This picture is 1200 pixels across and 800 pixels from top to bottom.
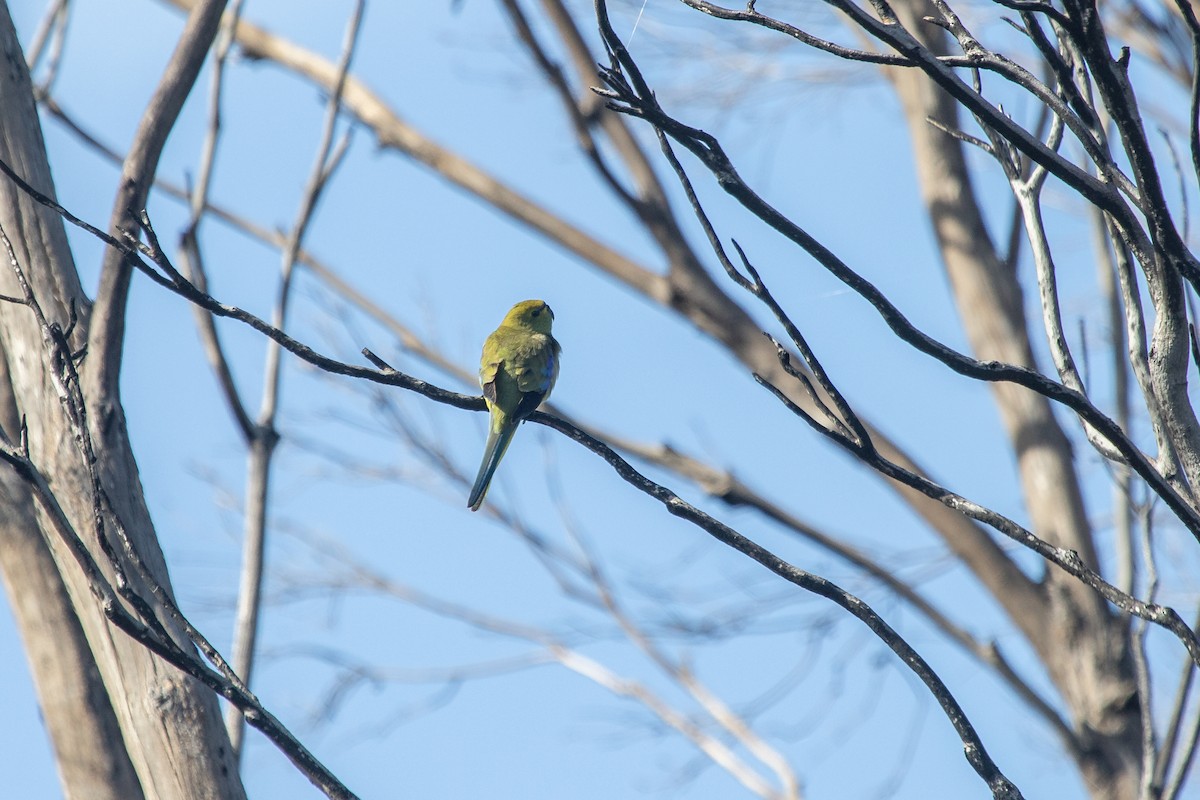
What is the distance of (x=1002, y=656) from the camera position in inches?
184

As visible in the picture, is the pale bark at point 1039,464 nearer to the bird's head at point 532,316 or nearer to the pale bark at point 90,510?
the bird's head at point 532,316

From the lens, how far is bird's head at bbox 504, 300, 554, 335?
5.36 meters

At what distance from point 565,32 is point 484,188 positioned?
2.69ft

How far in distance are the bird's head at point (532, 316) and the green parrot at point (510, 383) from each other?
0.43 metres

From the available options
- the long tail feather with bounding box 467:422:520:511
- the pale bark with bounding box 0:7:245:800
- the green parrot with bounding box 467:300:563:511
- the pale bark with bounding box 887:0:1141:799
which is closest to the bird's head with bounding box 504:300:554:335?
the green parrot with bounding box 467:300:563:511

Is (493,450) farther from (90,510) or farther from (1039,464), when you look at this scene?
(1039,464)

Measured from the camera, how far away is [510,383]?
4.30m

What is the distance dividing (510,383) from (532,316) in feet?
3.69

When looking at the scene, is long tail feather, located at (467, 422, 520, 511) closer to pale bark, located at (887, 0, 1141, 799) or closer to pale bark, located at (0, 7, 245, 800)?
pale bark, located at (0, 7, 245, 800)

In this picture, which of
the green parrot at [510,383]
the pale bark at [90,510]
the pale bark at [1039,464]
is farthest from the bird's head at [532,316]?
the pale bark at [90,510]

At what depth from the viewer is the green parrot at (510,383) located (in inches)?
164

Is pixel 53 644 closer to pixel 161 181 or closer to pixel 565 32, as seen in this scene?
pixel 161 181

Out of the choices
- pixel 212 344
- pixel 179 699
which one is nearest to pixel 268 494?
pixel 212 344

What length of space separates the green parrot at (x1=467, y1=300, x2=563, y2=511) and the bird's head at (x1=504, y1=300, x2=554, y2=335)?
0.43 meters
